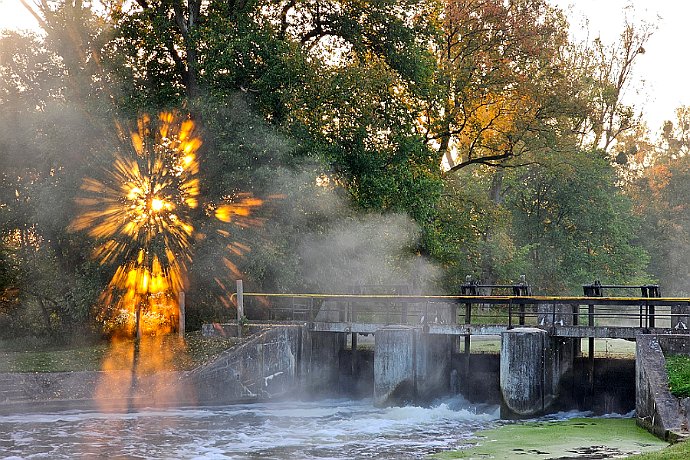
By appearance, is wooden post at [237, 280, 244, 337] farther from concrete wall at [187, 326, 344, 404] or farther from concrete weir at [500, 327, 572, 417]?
concrete weir at [500, 327, 572, 417]

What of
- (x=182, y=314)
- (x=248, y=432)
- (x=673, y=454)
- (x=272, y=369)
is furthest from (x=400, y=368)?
(x=673, y=454)

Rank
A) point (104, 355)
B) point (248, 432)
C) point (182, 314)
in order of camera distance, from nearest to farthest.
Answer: point (248, 432) → point (104, 355) → point (182, 314)

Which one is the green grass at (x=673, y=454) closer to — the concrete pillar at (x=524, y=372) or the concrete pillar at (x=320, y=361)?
the concrete pillar at (x=524, y=372)

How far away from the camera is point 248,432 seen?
86.7ft

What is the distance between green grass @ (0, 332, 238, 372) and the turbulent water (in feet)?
6.43

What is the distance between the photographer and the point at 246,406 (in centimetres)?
3094

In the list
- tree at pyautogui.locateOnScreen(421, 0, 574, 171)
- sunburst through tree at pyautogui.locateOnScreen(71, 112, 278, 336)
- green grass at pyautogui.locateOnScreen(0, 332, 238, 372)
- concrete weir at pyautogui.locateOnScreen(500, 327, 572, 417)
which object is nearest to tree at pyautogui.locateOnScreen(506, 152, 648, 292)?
tree at pyautogui.locateOnScreen(421, 0, 574, 171)

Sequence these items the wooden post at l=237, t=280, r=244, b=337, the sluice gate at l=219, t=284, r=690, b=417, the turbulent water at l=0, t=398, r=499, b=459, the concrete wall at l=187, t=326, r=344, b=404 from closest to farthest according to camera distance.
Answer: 1. the turbulent water at l=0, t=398, r=499, b=459
2. the sluice gate at l=219, t=284, r=690, b=417
3. the concrete wall at l=187, t=326, r=344, b=404
4. the wooden post at l=237, t=280, r=244, b=337

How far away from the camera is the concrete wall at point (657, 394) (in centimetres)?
2172

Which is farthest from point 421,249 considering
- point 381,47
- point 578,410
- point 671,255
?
point 671,255

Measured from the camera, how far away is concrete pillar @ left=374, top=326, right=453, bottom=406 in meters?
31.8

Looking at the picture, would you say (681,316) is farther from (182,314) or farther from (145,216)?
Answer: (145,216)

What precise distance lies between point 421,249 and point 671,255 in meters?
44.9

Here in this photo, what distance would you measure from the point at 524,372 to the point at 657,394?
21.2ft
